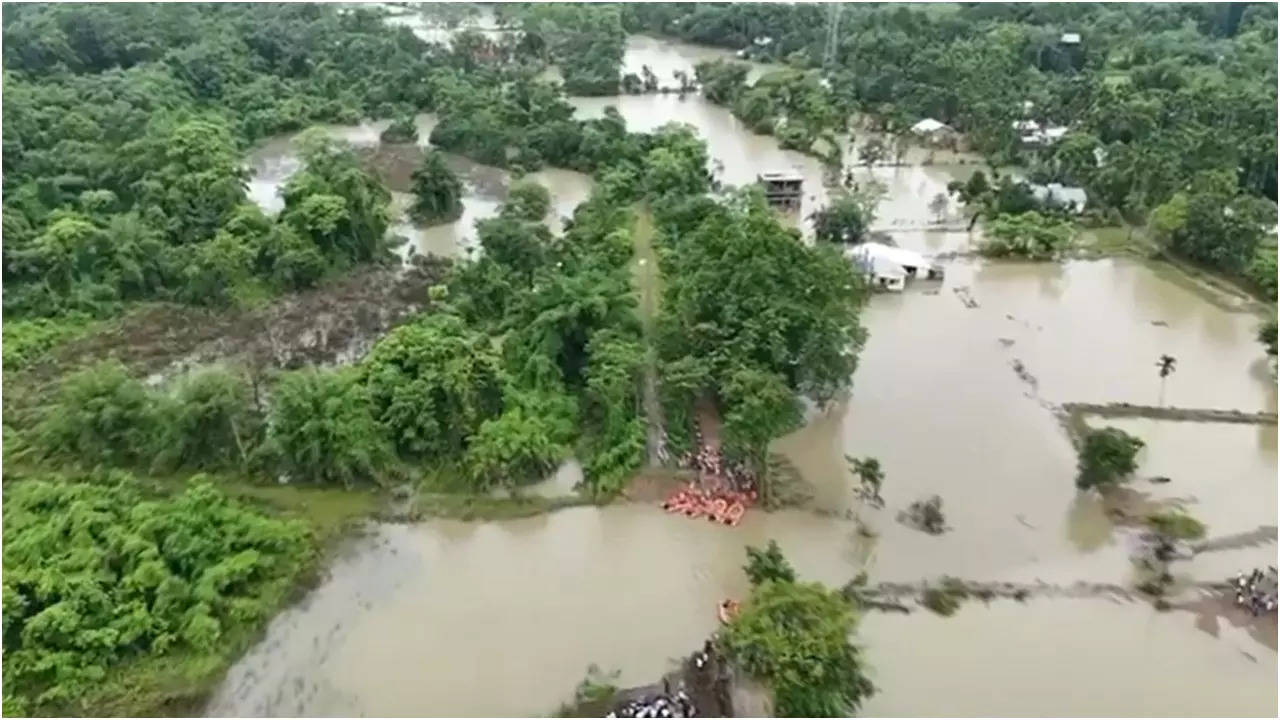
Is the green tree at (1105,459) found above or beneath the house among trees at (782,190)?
beneath

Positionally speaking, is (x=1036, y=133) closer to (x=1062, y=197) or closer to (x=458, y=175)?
(x=1062, y=197)

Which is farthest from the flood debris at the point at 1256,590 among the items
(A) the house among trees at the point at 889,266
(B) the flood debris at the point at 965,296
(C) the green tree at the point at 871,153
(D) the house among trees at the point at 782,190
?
(C) the green tree at the point at 871,153

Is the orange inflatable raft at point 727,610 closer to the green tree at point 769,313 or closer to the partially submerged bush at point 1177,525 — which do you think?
the green tree at point 769,313

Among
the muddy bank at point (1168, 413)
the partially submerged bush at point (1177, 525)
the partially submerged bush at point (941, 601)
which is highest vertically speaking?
the muddy bank at point (1168, 413)

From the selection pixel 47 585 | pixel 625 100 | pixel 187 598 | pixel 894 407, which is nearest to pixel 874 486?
pixel 894 407

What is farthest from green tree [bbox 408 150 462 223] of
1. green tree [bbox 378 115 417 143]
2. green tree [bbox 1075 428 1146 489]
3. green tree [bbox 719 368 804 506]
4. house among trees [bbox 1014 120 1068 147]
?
green tree [bbox 1075 428 1146 489]

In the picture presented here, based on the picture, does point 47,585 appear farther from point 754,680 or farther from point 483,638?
point 754,680
